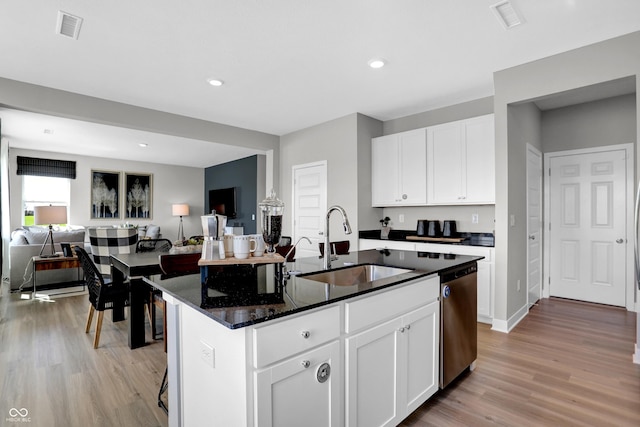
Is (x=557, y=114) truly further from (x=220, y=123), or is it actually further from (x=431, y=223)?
(x=220, y=123)

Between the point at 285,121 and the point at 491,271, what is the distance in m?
3.31

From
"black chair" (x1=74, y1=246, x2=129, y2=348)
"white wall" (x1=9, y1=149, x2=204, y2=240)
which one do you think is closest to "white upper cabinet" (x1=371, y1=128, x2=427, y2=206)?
"black chair" (x1=74, y1=246, x2=129, y2=348)

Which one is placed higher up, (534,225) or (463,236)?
(534,225)

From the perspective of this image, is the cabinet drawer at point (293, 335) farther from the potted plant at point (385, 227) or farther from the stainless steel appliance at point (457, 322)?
the potted plant at point (385, 227)

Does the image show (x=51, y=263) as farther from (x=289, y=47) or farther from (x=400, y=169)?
(x=400, y=169)

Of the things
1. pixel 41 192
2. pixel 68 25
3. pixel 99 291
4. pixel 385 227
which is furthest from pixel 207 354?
pixel 41 192

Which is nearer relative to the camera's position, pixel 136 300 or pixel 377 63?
pixel 136 300

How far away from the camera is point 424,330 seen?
1862 mm

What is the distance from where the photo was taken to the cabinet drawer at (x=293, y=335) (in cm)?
109

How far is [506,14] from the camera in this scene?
7.59ft

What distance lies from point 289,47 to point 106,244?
262 cm

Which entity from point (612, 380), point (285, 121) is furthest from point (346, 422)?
point (285, 121)

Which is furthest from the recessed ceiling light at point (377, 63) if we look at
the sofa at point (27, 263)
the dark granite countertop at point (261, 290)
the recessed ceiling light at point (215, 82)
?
the sofa at point (27, 263)

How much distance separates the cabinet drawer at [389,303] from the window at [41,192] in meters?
8.13
